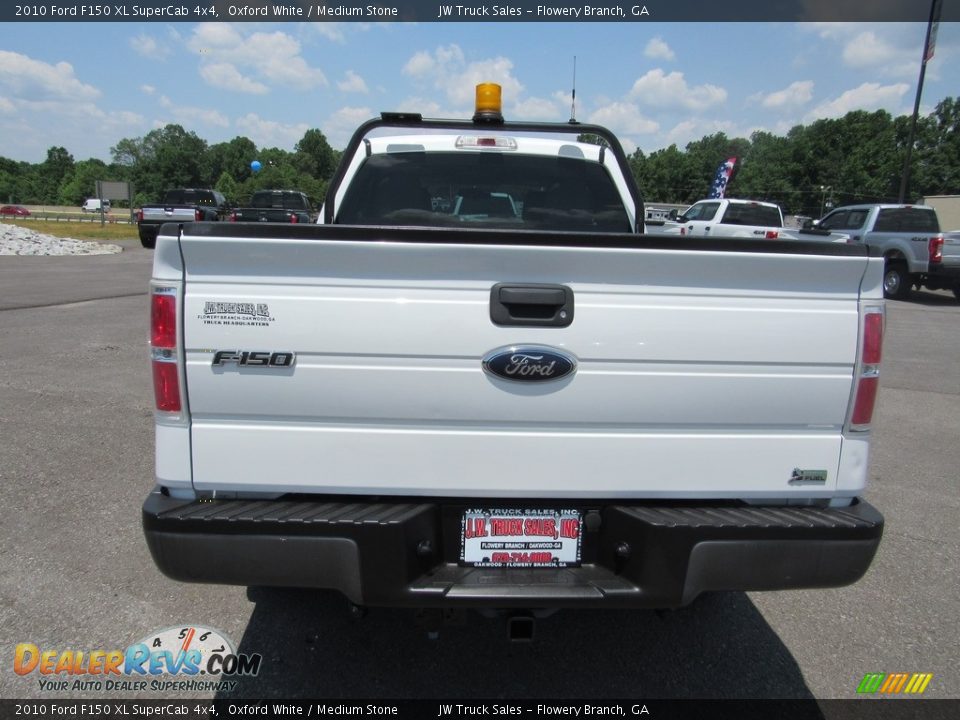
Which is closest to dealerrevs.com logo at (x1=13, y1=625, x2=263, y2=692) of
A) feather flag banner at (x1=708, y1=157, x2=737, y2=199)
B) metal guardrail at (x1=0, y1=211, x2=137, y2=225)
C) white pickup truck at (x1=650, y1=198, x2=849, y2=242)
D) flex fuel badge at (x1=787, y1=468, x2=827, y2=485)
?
flex fuel badge at (x1=787, y1=468, x2=827, y2=485)

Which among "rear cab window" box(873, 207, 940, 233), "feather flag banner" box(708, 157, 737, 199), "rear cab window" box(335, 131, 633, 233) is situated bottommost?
"rear cab window" box(335, 131, 633, 233)

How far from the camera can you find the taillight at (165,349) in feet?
6.77

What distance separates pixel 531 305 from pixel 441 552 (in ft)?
2.81

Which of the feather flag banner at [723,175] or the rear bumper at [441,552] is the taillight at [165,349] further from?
the feather flag banner at [723,175]

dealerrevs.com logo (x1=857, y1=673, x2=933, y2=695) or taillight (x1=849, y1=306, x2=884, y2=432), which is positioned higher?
taillight (x1=849, y1=306, x2=884, y2=432)

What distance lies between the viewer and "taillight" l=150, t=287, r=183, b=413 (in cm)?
206

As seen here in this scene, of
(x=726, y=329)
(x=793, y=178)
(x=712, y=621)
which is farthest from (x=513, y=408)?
(x=793, y=178)

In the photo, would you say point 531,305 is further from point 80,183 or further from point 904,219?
point 80,183

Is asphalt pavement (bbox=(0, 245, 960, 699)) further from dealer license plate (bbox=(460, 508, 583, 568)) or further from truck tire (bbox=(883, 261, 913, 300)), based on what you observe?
truck tire (bbox=(883, 261, 913, 300))

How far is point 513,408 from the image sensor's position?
7.02 feet

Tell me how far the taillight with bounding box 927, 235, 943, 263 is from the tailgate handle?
17127mm

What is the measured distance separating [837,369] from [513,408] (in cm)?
102

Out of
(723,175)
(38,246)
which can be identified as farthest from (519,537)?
(723,175)

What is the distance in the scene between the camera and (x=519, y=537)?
226 cm
